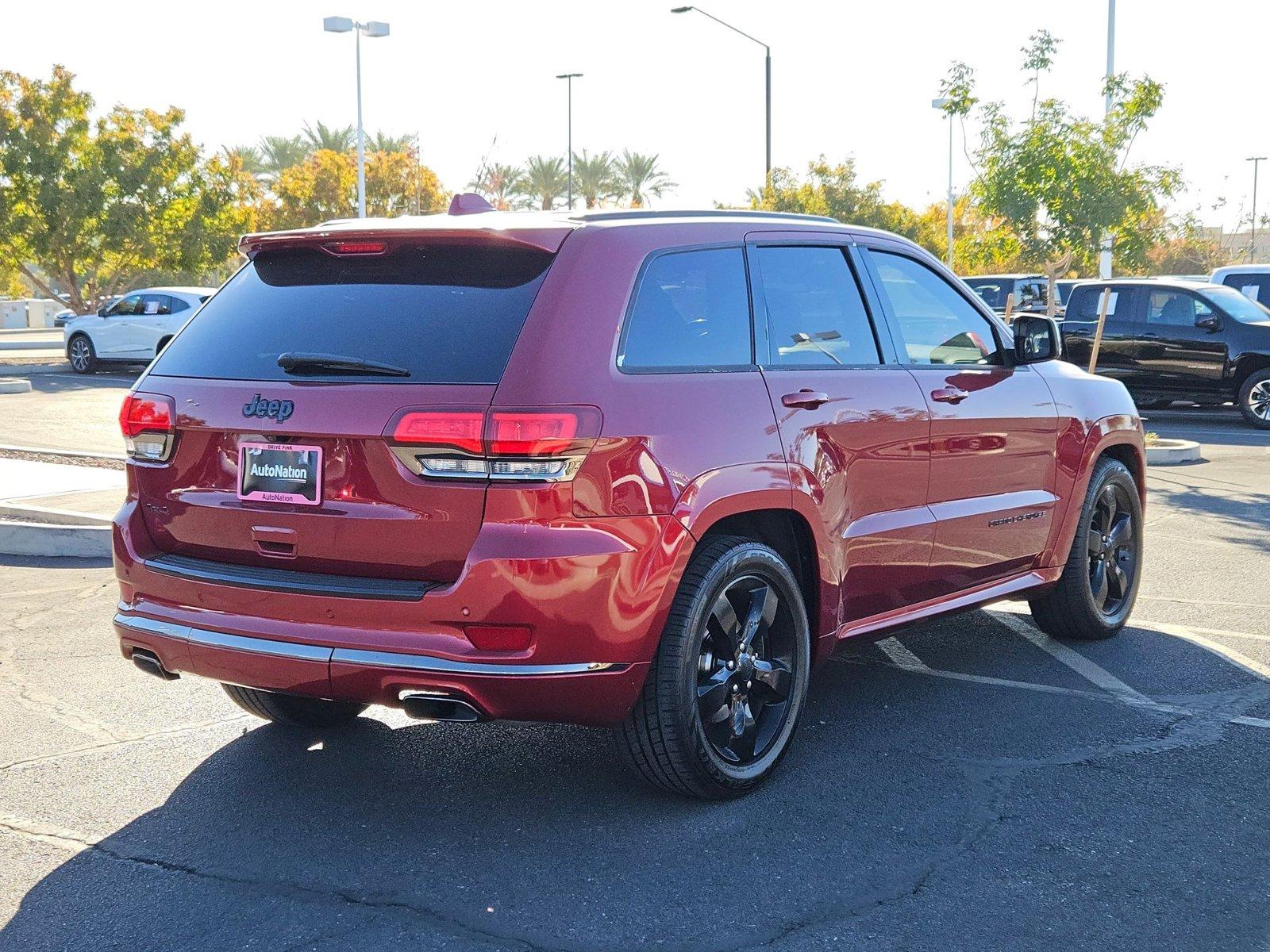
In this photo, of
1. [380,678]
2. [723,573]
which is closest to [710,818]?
[723,573]

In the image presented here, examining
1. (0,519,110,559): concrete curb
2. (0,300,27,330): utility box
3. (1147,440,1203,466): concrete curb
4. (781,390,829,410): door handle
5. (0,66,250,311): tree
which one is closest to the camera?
(781,390,829,410): door handle

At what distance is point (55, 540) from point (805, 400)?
5756 millimetres

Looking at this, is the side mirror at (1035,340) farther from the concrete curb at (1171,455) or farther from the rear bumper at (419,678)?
the concrete curb at (1171,455)

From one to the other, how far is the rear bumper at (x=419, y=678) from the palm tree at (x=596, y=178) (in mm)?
44581

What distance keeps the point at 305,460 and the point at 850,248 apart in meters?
2.26

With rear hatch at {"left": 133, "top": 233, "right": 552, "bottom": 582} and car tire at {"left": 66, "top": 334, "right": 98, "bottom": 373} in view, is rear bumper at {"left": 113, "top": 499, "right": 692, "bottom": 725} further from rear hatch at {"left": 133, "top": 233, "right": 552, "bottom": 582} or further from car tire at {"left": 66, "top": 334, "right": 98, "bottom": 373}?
car tire at {"left": 66, "top": 334, "right": 98, "bottom": 373}

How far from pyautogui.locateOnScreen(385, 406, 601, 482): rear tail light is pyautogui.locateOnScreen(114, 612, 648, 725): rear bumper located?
1.72ft

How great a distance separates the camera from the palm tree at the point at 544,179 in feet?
158

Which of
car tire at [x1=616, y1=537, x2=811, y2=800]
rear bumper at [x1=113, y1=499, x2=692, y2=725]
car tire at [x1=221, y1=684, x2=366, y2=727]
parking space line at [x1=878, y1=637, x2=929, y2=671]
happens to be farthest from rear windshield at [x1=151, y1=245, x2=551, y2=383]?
parking space line at [x1=878, y1=637, x2=929, y2=671]

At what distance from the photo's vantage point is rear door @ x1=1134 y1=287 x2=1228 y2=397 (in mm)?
18078

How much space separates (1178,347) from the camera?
18.3 meters

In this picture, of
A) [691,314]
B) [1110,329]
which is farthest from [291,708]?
[1110,329]

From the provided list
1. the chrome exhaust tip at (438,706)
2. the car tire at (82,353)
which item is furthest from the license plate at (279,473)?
the car tire at (82,353)

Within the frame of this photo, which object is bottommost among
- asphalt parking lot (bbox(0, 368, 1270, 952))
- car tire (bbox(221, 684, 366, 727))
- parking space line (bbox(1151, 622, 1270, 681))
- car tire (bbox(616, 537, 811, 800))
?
parking space line (bbox(1151, 622, 1270, 681))
